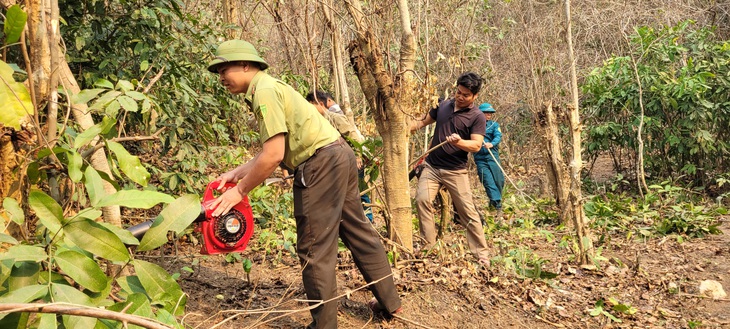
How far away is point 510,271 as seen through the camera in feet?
17.5

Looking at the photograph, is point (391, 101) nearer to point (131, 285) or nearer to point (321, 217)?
point (321, 217)

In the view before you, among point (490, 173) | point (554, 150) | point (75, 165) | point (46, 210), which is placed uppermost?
point (75, 165)

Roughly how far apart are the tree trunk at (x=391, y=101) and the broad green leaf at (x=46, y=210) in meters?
2.83

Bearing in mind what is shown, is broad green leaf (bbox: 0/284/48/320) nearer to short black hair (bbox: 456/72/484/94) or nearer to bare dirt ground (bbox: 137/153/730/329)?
bare dirt ground (bbox: 137/153/730/329)

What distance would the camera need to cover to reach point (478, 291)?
4.76 metres

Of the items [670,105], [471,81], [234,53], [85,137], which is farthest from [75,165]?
[670,105]

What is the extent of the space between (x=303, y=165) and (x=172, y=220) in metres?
1.53

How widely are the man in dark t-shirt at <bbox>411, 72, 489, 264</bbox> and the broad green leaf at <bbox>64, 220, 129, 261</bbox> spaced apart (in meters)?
3.97

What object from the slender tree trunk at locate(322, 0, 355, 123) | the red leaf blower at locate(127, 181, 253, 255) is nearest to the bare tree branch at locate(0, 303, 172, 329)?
the red leaf blower at locate(127, 181, 253, 255)

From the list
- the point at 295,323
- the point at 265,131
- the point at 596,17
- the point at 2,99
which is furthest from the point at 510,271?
the point at 596,17

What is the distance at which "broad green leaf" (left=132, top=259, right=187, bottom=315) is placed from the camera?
2.09 metres

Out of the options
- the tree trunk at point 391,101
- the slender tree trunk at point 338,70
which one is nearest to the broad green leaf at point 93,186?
the tree trunk at point 391,101

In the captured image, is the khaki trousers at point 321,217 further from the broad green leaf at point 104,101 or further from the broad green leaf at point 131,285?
the broad green leaf at point 131,285

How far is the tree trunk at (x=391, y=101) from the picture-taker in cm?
451
